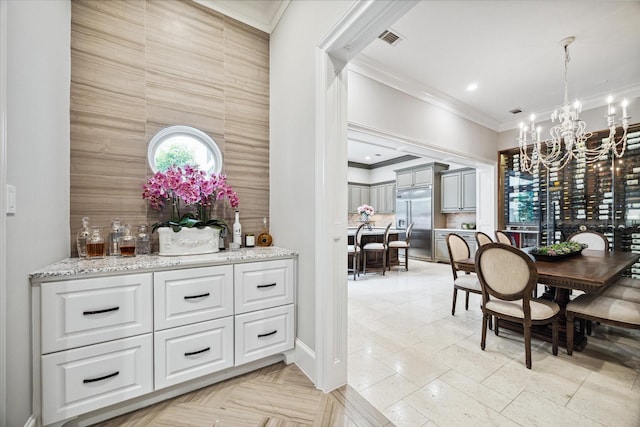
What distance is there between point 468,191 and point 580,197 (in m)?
2.00

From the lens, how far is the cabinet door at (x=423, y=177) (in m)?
6.56

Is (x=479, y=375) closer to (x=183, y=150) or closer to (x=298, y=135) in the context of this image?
(x=298, y=135)

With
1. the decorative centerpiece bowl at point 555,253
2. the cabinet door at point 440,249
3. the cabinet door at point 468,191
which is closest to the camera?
the decorative centerpiece bowl at point 555,253

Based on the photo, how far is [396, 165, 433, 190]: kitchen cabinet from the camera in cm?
661

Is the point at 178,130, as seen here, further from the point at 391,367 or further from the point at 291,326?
the point at 391,367

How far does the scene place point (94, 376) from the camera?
134cm

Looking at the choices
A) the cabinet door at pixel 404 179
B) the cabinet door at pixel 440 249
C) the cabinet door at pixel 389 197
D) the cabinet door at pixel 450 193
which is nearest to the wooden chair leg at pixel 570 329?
the cabinet door at pixel 440 249

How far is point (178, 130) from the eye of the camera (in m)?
2.10

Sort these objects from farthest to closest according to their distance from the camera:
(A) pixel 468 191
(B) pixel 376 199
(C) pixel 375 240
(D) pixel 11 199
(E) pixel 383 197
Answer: (B) pixel 376 199 → (E) pixel 383 197 → (A) pixel 468 191 → (C) pixel 375 240 → (D) pixel 11 199

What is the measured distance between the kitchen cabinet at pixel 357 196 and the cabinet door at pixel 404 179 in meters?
1.41

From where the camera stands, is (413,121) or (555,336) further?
(413,121)

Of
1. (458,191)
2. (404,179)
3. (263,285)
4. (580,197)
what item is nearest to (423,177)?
(404,179)

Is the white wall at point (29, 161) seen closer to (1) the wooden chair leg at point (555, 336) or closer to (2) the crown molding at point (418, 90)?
(2) the crown molding at point (418, 90)

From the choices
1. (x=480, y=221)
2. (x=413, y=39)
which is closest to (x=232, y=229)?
(x=413, y=39)
